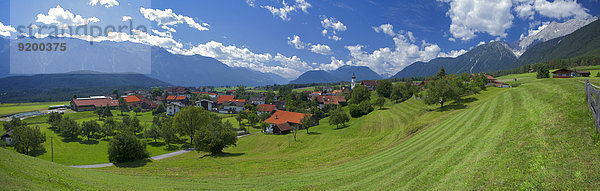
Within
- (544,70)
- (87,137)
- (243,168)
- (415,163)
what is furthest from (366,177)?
(544,70)

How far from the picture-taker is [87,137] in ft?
206

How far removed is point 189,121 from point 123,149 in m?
21.4

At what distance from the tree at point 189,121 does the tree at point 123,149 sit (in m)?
18.6

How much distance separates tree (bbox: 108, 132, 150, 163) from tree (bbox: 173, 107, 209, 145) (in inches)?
732

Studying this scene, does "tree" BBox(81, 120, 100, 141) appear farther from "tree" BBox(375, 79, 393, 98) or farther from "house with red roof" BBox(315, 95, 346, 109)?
"tree" BBox(375, 79, 393, 98)

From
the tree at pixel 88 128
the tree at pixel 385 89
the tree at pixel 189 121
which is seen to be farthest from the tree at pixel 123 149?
the tree at pixel 385 89

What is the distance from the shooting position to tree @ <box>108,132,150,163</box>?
40.1 meters

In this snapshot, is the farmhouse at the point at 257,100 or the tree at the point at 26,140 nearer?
the tree at the point at 26,140

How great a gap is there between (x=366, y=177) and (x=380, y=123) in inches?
1752

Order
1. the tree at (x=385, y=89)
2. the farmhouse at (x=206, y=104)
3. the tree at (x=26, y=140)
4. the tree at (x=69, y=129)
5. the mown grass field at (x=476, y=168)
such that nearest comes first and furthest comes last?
the mown grass field at (x=476, y=168), the tree at (x=26, y=140), the tree at (x=69, y=129), the tree at (x=385, y=89), the farmhouse at (x=206, y=104)

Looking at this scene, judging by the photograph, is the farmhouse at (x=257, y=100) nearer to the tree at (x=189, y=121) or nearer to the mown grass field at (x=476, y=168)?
the tree at (x=189, y=121)

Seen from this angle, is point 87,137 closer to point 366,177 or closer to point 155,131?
point 155,131

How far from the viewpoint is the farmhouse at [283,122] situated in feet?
237

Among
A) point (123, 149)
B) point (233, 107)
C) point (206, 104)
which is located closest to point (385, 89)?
point (233, 107)
